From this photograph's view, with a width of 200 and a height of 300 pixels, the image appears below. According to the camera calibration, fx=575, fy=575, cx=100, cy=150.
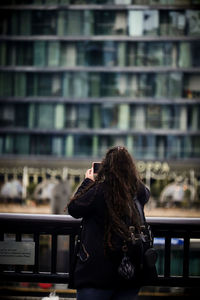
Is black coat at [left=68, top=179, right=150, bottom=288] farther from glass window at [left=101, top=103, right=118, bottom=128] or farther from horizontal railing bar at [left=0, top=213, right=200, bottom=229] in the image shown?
glass window at [left=101, top=103, right=118, bottom=128]

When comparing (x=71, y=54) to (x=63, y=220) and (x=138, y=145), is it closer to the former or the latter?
(x=138, y=145)

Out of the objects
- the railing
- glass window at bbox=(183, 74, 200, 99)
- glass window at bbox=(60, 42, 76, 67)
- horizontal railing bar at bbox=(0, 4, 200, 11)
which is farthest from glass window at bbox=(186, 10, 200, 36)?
the railing

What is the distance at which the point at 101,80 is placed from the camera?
6259 centimetres

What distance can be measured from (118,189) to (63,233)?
2.19 meters

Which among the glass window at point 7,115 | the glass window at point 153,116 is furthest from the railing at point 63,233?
the glass window at point 7,115

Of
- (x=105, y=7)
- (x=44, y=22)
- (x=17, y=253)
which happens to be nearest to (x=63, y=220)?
(x=17, y=253)

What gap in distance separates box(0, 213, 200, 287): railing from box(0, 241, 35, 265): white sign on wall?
0.20 ft

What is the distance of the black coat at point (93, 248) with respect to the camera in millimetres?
4371

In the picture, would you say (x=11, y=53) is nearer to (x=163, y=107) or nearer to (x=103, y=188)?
(x=163, y=107)

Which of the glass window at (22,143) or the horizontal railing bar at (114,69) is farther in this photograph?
the glass window at (22,143)

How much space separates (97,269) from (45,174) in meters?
59.5

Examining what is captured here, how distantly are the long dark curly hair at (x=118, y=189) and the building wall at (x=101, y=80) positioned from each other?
189 feet

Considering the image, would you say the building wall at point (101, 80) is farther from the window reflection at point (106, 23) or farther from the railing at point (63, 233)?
the railing at point (63, 233)

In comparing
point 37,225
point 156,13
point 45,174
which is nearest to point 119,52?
point 156,13
